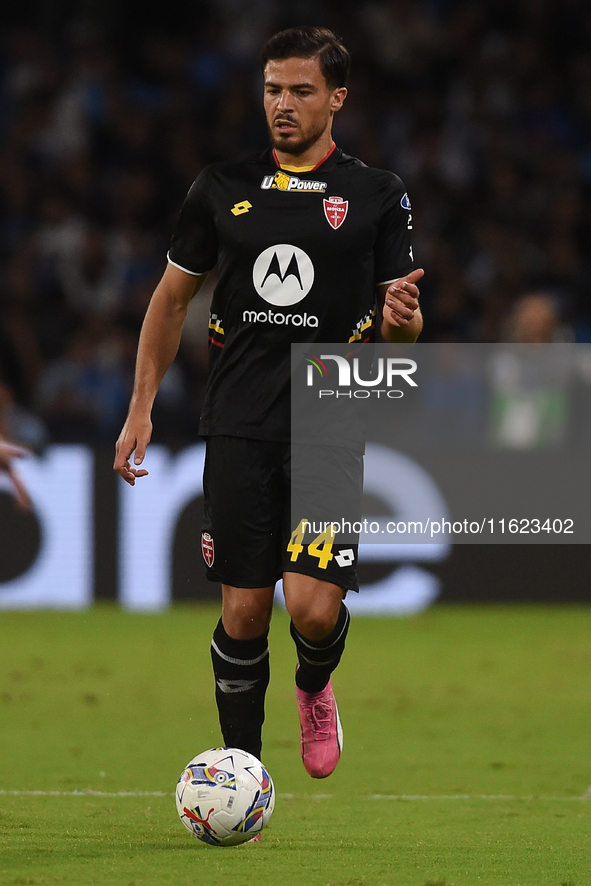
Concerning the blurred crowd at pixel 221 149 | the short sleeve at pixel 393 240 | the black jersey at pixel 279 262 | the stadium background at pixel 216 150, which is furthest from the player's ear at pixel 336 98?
the blurred crowd at pixel 221 149

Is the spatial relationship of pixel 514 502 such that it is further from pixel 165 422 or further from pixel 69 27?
pixel 69 27

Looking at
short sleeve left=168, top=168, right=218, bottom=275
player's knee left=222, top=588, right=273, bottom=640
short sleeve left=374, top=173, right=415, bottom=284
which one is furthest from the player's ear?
player's knee left=222, top=588, right=273, bottom=640

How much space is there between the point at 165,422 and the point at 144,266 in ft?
7.43

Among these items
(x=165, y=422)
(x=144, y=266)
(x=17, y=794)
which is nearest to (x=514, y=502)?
(x=165, y=422)

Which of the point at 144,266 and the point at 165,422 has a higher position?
the point at 144,266

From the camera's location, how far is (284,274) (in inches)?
171

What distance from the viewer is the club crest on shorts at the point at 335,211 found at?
4.36m

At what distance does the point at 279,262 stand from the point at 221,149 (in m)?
8.72

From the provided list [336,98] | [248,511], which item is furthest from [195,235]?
[248,511]

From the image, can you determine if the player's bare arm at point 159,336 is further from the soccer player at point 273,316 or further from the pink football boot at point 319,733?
the pink football boot at point 319,733

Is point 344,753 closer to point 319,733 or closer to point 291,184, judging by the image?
point 319,733

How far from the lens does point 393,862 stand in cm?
387

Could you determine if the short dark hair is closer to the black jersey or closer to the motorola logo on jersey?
the black jersey

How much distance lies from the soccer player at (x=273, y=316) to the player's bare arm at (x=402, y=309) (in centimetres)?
1
